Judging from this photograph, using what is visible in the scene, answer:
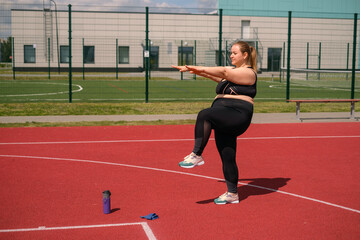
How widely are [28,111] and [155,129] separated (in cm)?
527

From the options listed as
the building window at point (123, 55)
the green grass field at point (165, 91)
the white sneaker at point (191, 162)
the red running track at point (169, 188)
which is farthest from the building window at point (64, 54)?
the white sneaker at point (191, 162)

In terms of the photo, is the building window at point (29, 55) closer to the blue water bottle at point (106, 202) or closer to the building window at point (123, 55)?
the building window at point (123, 55)

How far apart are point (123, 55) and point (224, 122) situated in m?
47.0

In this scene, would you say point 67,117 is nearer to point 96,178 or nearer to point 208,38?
point 96,178

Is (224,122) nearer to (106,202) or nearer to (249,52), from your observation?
(249,52)

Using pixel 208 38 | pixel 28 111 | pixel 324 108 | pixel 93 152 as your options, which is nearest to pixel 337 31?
pixel 208 38

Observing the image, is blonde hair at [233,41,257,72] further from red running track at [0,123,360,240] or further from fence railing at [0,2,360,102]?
fence railing at [0,2,360,102]

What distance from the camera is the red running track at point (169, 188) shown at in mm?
4961

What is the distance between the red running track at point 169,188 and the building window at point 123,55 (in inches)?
1552

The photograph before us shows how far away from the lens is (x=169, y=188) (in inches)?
259

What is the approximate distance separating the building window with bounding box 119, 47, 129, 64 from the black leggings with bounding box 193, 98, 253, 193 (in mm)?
44873

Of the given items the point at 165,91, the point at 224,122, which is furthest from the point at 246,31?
the point at 224,122

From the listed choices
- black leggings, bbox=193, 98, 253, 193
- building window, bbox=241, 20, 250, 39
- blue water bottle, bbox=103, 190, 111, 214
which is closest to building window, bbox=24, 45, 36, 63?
building window, bbox=241, 20, 250, 39

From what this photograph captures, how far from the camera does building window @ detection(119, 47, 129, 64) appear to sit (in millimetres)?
50116
